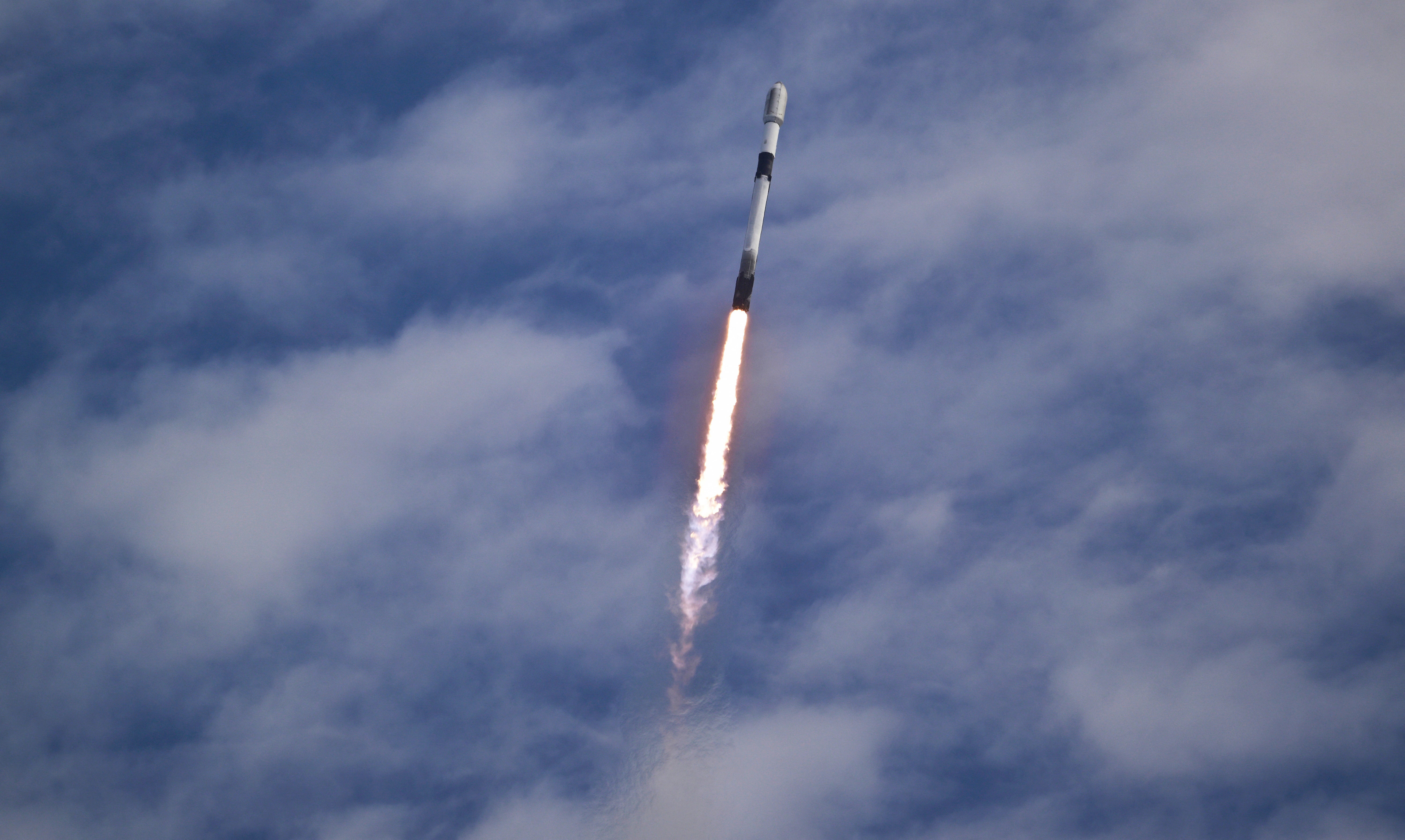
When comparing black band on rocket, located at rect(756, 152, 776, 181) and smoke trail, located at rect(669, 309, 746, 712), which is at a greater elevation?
black band on rocket, located at rect(756, 152, 776, 181)

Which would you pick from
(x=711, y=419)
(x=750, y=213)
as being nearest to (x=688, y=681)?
(x=711, y=419)

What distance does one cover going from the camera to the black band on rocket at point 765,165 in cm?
11775

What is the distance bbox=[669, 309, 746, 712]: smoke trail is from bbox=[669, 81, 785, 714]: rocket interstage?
4 centimetres

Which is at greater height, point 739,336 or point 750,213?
point 750,213

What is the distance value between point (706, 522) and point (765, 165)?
27.1 m

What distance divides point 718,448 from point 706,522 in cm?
583

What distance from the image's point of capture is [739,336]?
116375mm

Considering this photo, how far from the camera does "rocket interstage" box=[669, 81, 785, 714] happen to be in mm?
115750

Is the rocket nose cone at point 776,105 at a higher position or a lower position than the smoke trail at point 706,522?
higher

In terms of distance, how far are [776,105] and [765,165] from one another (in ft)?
16.0

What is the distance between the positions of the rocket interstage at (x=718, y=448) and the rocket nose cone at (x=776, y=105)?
50 millimetres

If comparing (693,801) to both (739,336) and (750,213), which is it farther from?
(750,213)

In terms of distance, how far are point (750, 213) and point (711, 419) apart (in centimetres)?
1638

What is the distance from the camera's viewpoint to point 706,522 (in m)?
126
